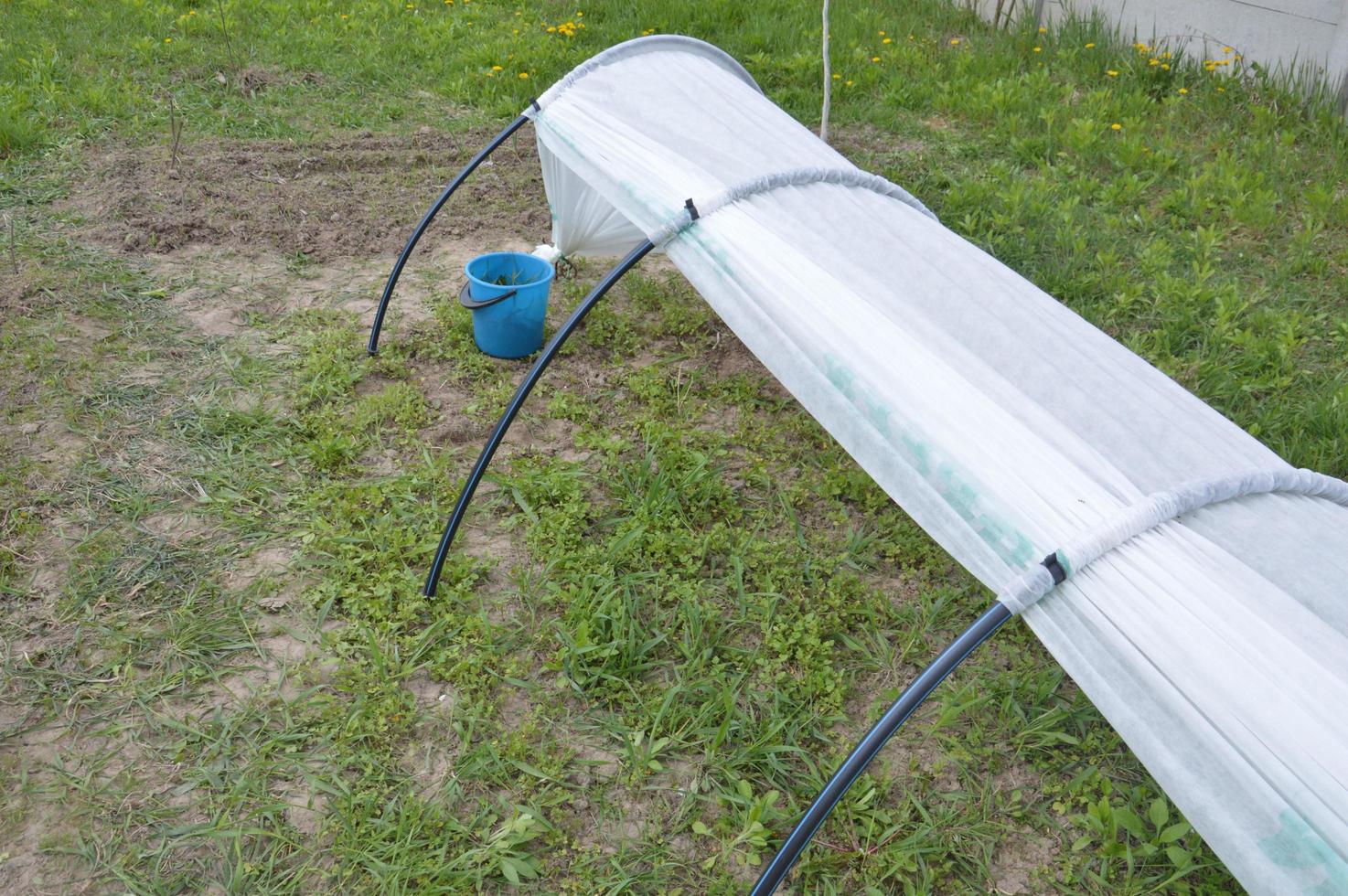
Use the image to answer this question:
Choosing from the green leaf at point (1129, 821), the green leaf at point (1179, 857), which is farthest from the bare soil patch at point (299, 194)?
the green leaf at point (1179, 857)

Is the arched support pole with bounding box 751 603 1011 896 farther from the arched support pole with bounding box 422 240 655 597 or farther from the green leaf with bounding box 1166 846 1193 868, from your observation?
the arched support pole with bounding box 422 240 655 597

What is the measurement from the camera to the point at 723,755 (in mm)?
2074

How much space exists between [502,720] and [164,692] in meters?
0.75

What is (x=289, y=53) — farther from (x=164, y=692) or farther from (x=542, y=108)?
(x=164, y=692)

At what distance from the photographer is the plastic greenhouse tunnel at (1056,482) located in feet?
4.01

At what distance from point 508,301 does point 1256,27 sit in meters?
4.20

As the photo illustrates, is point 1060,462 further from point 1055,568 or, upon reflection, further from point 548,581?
point 548,581

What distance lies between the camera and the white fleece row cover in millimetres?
1218

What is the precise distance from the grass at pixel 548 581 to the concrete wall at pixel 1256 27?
276 mm

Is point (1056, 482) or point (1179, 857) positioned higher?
point (1056, 482)

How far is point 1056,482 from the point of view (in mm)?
1520

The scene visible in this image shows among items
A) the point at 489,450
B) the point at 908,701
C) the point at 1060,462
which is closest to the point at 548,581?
the point at 489,450

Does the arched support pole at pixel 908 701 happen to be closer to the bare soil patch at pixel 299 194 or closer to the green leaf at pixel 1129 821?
the green leaf at pixel 1129 821

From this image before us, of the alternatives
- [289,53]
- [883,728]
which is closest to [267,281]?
[289,53]
